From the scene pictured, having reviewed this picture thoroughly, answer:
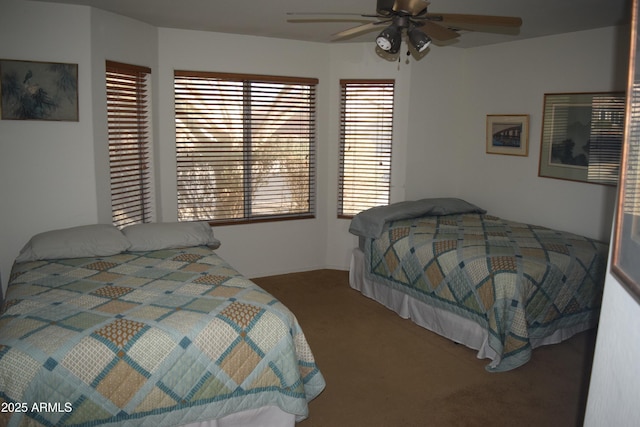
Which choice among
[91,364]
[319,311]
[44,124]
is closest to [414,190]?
[319,311]

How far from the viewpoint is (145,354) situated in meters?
2.26

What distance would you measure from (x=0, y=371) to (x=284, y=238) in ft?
11.0

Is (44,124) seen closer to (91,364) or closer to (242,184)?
(242,184)

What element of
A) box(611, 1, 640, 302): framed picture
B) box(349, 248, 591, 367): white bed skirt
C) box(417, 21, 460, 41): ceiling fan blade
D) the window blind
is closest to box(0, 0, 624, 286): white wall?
the window blind

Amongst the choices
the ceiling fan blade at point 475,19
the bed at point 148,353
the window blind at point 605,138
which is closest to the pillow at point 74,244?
the bed at point 148,353

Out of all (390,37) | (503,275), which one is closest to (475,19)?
(390,37)

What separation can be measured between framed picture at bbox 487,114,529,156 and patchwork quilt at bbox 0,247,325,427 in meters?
3.12

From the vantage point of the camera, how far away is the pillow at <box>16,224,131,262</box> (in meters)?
3.32

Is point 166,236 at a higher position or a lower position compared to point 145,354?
higher

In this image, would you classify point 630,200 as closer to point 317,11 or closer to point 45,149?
point 317,11

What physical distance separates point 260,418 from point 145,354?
67 cm

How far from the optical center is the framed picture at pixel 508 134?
15.5 feet

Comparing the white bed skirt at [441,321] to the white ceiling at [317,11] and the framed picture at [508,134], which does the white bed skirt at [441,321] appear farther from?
the white ceiling at [317,11]

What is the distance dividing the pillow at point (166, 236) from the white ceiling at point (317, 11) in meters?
1.60
